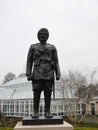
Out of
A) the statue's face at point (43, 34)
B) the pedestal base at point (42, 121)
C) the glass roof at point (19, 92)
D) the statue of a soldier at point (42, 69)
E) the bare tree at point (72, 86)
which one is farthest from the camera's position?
the glass roof at point (19, 92)

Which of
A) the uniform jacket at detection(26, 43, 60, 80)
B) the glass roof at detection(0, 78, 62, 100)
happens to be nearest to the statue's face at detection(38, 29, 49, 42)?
the uniform jacket at detection(26, 43, 60, 80)

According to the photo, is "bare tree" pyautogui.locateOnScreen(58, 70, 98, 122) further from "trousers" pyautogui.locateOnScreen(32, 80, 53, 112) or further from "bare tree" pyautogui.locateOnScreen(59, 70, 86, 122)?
"trousers" pyautogui.locateOnScreen(32, 80, 53, 112)

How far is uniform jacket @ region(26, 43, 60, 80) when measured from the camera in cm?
686

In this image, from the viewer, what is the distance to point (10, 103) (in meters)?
35.3

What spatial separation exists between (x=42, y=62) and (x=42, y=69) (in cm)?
21

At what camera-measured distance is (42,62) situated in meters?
6.96

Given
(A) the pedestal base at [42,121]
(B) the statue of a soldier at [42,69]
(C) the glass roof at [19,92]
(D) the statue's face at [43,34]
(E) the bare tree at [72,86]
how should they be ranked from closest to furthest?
(A) the pedestal base at [42,121], (B) the statue of a soldier at [42,69], (D) the statue's face at [43,34], (E) the bare tree at [72,86], (C) the glass roof at [19,92]

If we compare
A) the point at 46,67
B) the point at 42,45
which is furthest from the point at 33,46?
the point at 46,67

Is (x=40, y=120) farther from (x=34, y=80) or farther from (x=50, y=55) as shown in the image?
(x=50, y=55)

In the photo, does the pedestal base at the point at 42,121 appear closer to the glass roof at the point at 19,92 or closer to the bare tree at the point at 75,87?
the bare tree at the point at 75,87

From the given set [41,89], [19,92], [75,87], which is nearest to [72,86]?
[75,87]

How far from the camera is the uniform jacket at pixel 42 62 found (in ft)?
22.5

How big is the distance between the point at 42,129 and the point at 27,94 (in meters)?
29.3

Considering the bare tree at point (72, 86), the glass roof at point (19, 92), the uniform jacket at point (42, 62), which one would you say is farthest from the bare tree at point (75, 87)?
the uniform jacket at point (42, 62)
